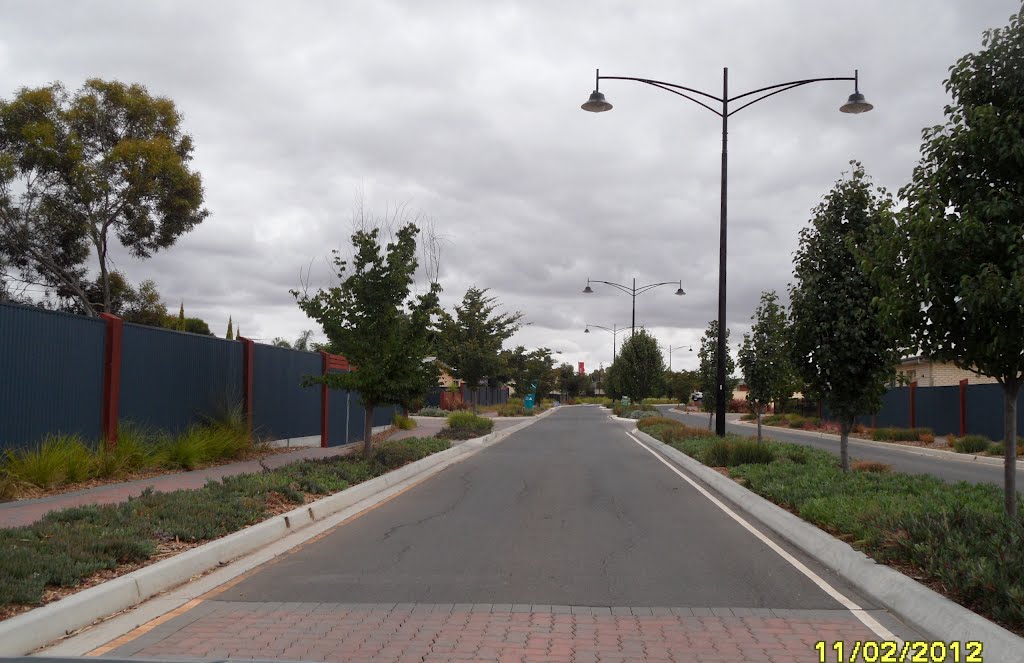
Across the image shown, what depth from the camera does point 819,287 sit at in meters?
14.6

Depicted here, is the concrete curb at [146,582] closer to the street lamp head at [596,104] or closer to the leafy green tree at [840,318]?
the leafy green tree at [840,318]

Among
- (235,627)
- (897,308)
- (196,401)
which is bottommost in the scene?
(235,627)

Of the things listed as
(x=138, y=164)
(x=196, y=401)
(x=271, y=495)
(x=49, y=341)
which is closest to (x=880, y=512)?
(x=271, y=495)

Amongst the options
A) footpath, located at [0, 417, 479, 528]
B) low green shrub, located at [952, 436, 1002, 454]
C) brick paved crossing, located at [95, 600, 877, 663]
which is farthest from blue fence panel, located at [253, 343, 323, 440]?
low green shrub, located at [952, 436, 1002, 454]

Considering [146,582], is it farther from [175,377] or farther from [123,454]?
[175,377]

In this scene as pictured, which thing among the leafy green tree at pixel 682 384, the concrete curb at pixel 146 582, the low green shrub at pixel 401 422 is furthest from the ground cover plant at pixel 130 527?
the leafy green tree at pixel 682 384

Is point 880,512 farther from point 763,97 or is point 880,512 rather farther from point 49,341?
point 763,97

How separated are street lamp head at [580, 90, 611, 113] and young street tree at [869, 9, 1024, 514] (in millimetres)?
10020

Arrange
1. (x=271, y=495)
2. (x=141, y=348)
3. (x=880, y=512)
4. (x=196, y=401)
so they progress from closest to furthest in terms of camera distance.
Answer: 1. (x=880, y=512)
2. (x=271, y=495)
3. (x=141, y=348)
4. (x=196, y=401)

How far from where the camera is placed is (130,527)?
8727 millimetres

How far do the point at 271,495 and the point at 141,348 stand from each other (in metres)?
5.73

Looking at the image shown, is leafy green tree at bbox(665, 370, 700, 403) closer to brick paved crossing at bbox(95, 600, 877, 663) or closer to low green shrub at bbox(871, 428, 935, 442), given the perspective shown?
low green shrub at bbox(871, 428, 935, 442)

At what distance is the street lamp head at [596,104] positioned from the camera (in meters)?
18.4

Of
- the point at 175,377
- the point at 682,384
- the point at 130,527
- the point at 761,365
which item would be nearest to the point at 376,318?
the point at 175,377
